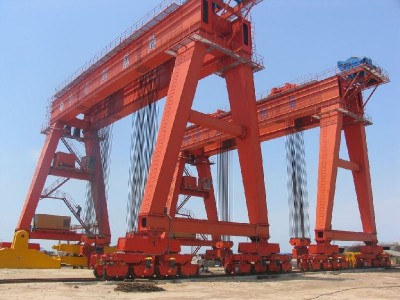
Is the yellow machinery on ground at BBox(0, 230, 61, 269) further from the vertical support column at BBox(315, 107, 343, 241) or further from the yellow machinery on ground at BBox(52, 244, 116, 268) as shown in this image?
the vertical support column at BBox(315, 107, 343, 241)

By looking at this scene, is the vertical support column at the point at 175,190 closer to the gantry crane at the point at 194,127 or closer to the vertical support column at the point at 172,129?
the gantry crane at the point at 194,127

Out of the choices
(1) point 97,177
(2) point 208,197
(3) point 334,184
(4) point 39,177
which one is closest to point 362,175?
(3) point 334,184

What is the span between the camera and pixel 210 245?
3262cm

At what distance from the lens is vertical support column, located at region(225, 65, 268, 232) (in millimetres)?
20234

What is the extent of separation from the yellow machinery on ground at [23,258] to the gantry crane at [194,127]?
289cm

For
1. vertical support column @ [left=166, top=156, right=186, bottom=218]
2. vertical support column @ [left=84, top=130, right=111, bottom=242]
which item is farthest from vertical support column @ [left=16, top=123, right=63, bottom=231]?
vertical support column @ [left=166, top=156, right=186, bottom=218]

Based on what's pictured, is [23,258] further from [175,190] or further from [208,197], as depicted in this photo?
[208,197]

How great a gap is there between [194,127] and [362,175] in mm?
13175

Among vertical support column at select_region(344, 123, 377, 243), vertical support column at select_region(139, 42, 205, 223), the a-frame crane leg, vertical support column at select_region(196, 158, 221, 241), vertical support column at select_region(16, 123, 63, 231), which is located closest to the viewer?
vertical support column at select_region(139, 42, 205, 223)

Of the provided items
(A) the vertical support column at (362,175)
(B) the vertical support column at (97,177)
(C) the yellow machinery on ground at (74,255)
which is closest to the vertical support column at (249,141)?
(C) the yellow machinery on ground at (74,255)

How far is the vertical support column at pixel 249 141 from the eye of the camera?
66.4 feet

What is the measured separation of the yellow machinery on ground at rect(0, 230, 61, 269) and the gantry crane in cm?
289

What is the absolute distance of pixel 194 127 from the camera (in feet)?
110

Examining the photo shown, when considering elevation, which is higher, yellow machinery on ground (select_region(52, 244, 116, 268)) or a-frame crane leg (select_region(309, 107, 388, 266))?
a-frame crane leg (select_region(309, 107, 388, 266))
